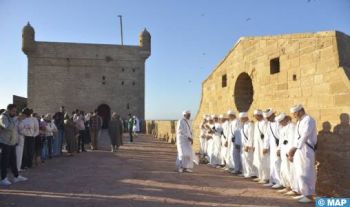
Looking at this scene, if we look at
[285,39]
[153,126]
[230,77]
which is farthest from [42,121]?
[153,126]

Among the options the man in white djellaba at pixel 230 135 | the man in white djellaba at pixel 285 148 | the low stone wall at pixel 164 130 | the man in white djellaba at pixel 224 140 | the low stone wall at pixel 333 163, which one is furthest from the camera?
the low stone wall at pixel 164 130

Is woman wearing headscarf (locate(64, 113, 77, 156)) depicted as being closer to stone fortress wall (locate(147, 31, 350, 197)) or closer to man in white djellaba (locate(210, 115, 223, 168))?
man in white djellaba (locate(210, 115, 223, 168))

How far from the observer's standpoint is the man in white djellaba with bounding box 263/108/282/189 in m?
7.78

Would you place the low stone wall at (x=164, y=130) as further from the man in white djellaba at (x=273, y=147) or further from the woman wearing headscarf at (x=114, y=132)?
the man in white djellaba at (x=273, y=147)

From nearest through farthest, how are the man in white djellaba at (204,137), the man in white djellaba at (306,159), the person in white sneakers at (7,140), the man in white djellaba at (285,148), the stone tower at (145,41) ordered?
Result: the man in white djellaba at (306,159), the man in white djellaba at (285,148), the person in white sneakers at (7,140), the man in white djellaba at (204,137), the stone tower at (145,41)

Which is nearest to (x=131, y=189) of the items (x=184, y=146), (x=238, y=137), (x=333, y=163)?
(x=184, y=146)

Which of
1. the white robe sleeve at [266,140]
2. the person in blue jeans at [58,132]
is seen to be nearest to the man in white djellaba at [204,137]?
the white robe sleeve at [266,140]

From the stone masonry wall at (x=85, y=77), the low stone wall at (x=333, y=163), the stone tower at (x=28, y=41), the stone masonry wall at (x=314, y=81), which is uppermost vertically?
the stone tower at (x=28, y=41)

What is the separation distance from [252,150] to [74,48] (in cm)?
2594

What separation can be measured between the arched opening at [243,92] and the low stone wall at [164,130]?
9.13 m

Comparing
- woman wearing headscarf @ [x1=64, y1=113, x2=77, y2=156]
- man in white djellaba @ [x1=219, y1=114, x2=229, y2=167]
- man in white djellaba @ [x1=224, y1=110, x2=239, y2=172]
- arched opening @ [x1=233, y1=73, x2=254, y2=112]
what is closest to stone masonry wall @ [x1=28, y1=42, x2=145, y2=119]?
woman wearing headscarf @ [x1=64, y1=113, x2=77, y2=156]

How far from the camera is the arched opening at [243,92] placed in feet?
37.7

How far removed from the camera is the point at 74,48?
106 feet

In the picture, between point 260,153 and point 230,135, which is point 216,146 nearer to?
point 230,135
